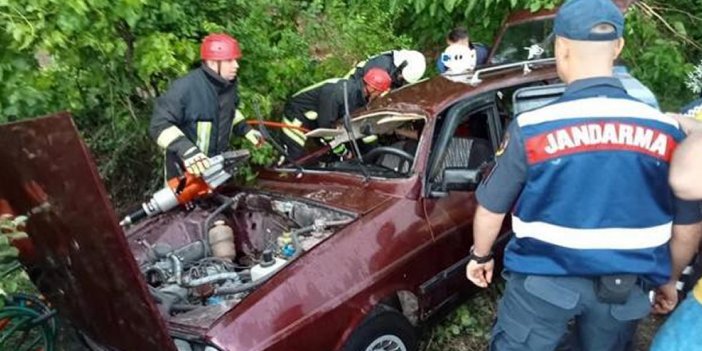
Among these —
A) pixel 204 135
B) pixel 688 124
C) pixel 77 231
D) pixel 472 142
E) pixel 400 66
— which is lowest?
pixel 472 142

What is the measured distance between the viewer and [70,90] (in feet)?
Result: 16.2

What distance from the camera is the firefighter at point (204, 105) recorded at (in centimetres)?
422

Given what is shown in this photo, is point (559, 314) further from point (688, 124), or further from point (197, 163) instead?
point (197, 163)

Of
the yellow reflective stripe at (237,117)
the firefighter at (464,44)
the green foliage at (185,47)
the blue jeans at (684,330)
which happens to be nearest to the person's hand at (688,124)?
the blue jeans at (684,330)

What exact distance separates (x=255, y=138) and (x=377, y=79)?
1.04 m

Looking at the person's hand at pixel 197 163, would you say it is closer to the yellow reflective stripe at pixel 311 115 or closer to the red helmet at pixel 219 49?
the red helmet at pixel 219 49

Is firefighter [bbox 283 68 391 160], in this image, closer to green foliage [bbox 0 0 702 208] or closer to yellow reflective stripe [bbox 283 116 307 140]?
yellow reflective stripe [bbox 283 116 307 140]

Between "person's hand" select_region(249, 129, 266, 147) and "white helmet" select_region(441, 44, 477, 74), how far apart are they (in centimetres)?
154

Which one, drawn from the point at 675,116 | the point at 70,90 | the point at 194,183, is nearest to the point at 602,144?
the point at 675,116

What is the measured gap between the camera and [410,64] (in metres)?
5.45

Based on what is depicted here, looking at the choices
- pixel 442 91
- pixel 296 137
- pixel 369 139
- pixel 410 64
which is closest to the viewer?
pixel 442 91

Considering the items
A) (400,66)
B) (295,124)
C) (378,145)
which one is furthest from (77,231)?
(400,66)

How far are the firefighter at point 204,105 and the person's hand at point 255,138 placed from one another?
1 cm

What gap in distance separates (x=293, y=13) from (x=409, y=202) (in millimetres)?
3080
